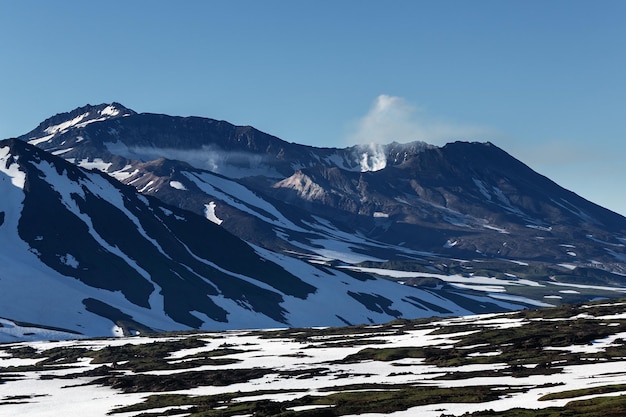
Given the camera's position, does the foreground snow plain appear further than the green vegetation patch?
Yes

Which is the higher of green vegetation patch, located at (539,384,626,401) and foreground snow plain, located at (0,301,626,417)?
green vegetation patch, located at (539,384,626,401)

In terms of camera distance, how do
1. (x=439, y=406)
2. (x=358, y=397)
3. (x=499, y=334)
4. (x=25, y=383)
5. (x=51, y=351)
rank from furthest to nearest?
(x=51, y=351)
(x=499, y=334)
(x=25, y=383)
(x=358, y=397)
(x=439, y=406)

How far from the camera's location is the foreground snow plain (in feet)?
305

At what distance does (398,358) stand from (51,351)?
61163 millimetres

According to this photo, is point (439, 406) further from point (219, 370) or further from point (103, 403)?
point (219, 370)

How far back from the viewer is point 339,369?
128 m

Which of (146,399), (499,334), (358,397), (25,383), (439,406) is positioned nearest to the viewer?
(439,406)

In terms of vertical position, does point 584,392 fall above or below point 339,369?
above

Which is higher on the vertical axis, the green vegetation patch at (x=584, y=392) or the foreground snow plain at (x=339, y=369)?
the green vegetation patch at (x=584, y=392)

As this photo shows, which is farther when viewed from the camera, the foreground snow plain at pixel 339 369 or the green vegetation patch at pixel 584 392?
the foreground snow plain at pixel 339 369

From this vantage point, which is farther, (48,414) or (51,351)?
(51,351)

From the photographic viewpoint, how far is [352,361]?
137375 mm

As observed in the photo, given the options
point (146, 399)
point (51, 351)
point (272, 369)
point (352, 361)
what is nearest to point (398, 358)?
point (352, 361)

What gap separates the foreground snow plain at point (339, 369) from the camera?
92.9 meters
